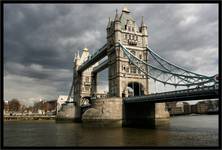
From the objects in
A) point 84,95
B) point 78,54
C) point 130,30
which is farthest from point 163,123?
point 78,54

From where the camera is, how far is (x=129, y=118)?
43625mm

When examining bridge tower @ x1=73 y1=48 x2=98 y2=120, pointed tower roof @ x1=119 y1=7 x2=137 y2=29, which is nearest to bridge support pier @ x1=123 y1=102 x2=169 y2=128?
pointed tower roof @ x1=119 y1=7 x2=137 y2=29

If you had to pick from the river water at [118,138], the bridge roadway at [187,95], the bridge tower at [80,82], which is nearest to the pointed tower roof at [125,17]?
the bridge roadway at [187,95]

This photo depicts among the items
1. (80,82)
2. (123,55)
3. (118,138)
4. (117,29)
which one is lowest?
(118,138)

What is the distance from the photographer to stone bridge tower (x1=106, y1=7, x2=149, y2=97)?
48000 millimetres

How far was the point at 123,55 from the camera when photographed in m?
48.8

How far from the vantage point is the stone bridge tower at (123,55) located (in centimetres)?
4800

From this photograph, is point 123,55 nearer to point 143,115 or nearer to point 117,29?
point 117,29

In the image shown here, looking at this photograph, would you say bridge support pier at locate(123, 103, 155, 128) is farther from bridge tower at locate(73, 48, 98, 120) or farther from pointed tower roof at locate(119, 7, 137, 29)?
bridge tower at locate(73, 48, 98, 120)

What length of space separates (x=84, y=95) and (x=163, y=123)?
3812 centimetres

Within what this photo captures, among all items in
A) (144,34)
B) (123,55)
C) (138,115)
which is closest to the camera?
(138,115)

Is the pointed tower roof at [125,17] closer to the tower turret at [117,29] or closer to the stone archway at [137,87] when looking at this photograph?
the tower turret at [117,29]

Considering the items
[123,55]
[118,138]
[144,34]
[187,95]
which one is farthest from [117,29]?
[118,138]

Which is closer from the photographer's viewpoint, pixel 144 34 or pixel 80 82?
pixel 144 34
